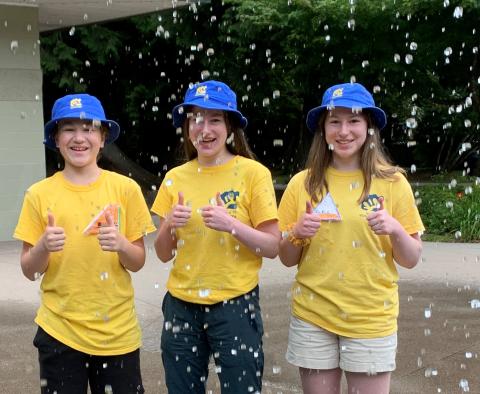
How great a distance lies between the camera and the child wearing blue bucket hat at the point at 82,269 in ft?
10.1

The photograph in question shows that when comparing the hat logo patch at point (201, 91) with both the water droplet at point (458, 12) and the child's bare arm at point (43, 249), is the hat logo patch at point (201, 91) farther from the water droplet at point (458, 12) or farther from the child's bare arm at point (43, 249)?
the water droplet at point (458, 12)

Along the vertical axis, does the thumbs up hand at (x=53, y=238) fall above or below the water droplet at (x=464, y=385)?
above

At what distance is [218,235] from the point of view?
3.22 metres

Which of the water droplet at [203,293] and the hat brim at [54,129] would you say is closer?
the water droplet at [203,293]

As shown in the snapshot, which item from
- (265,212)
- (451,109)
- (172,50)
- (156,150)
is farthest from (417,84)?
(265,212)

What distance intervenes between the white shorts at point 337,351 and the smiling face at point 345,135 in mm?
720

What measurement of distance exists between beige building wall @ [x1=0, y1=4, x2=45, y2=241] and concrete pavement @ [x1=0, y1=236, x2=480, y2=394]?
2.46 meters

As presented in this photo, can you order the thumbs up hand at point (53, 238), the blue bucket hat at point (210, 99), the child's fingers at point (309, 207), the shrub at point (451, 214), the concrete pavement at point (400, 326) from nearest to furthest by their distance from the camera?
1. the thumbs up hand at point (53, 238)
2. the child's fingers at point (309, 207)
3. the blue bucket hat at point (210, 99)
4. the concrete pavement at point (400, 326)
5. the shrub at point (451, 214)

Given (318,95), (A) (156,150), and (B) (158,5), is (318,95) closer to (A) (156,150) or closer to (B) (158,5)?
(A) (156,150)

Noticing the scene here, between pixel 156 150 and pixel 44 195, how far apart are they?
20400 millimetres

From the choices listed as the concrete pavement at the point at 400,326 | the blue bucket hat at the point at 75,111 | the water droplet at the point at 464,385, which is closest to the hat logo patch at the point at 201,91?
the blue bucket hat at the point at 75,111

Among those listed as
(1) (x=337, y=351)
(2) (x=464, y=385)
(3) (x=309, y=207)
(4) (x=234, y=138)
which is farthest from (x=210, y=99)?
(2) (x=464, y=385)

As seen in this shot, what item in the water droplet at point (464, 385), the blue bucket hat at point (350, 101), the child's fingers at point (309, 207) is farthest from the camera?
the water droplet at point (464, 385)

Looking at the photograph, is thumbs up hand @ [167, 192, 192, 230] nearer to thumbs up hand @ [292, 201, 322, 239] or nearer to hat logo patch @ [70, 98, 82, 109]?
thumbs up hand @ [292, 201, 322, 239]
